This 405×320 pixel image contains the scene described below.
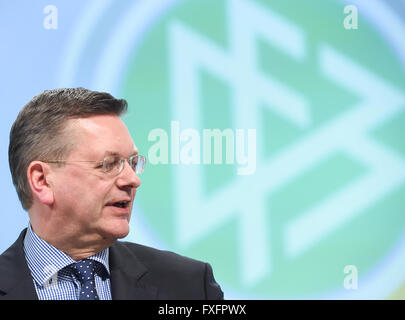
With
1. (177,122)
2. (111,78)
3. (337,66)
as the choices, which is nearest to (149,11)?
(111,78)

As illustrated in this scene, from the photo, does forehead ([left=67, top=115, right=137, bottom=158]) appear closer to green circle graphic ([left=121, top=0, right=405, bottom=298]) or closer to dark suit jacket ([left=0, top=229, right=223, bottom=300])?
dark suit jacket ([left=0, top=229, right=223, bottom=300])

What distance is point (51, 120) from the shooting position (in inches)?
82.3

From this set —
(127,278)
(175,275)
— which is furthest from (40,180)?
(175,275)

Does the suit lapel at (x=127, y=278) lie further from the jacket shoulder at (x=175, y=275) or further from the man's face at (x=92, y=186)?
the man's face at (x=92, y=186)

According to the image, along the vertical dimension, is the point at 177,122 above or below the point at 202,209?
above

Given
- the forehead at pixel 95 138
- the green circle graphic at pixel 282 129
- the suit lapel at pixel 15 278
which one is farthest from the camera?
the green circle graphic at pixel 282 129

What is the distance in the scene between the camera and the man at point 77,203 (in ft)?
6.70

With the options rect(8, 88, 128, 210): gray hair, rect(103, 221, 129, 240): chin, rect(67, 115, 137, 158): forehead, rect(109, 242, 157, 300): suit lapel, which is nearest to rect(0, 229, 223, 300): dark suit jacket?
rect(109, 242, 157, 300): suit lapel

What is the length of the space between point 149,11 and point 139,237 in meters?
1.14

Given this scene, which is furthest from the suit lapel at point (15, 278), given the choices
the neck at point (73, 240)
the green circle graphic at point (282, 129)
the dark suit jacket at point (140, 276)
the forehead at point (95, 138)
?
the green circle graphic at point (282, 129)

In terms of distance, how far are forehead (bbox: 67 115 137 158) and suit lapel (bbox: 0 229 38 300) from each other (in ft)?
1.30
